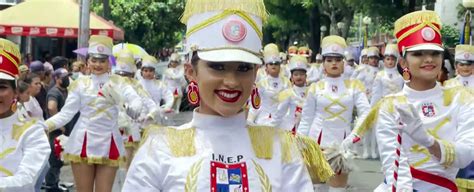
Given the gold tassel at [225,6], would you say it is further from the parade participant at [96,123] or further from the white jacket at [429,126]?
the parade participant at [96,123]

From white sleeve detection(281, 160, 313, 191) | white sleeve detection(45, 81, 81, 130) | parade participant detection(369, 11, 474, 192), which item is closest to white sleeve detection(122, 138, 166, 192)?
white sleeve detection(281, 160, 313, 191)

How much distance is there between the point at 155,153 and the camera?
12.3ft

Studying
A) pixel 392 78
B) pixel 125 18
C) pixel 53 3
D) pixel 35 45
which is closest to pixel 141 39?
→ pixel 125 18

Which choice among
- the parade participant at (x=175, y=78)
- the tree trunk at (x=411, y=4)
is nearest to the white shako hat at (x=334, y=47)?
the parade participant at (x=175, y=78)

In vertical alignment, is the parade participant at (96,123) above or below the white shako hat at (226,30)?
below

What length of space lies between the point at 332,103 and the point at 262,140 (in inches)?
266

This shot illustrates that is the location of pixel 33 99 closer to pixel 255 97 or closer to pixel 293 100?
pixel 293 100

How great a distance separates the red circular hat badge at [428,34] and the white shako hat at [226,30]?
2.07 m

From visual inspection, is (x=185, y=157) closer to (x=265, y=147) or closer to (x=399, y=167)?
(x=265, y=147)

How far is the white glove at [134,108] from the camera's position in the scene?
941 cm

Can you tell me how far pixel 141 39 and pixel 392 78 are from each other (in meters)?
28.6

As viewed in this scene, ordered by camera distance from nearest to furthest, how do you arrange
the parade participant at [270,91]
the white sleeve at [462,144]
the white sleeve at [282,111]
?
the white sleeve at [462,144] → the white sleeve at [282,111] → the parade participant at [270,91]

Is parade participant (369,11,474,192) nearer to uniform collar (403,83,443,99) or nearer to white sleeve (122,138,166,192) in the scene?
uniform collar (403,83,443,99)

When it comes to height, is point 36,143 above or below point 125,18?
below
